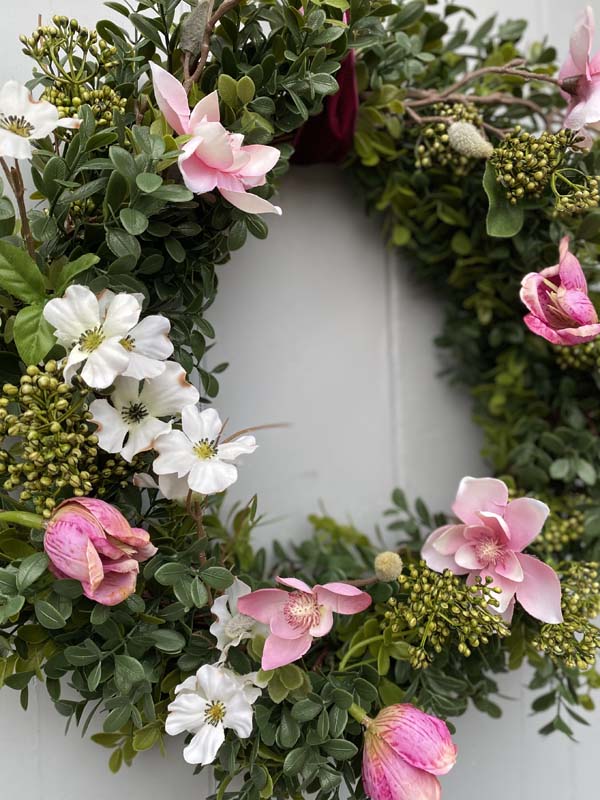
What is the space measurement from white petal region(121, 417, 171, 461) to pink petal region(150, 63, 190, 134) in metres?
0.24

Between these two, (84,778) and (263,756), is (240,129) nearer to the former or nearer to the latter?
(263,756)

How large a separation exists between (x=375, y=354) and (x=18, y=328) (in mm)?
536

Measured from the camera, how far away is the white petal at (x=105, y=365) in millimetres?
532

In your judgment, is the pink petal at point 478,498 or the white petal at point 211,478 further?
the pink petal at point 478,498

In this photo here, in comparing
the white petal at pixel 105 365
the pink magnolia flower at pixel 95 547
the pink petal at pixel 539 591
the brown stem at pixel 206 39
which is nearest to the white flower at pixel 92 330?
the white petal at pixel 105 365

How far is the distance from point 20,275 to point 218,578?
300mm

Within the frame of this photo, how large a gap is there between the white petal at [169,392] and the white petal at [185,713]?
9.6 inches

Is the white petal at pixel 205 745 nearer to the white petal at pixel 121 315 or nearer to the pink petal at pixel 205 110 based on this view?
the white petal at pixel 121 315

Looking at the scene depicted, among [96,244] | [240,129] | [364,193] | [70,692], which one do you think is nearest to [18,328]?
[96,244]

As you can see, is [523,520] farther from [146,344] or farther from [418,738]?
[146,344]

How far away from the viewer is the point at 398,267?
98 centimetres

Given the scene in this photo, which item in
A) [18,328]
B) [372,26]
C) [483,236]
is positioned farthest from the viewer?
[483,236]

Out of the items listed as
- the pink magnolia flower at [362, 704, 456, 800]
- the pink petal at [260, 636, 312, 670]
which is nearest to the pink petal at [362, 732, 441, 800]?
the pink magnolia flower at [362, 704, 456, 800]

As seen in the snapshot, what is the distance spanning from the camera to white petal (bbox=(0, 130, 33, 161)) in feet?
1.80
